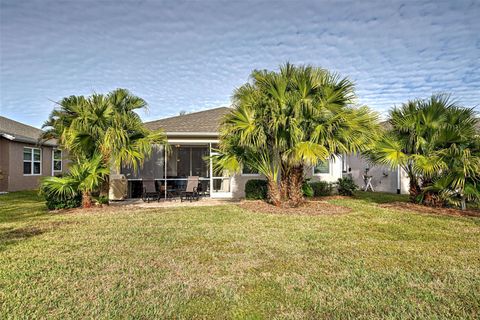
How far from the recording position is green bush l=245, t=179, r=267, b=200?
13477 mm

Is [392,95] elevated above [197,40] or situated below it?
below

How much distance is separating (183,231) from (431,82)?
17348 mm

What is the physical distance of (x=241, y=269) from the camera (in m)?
4.71

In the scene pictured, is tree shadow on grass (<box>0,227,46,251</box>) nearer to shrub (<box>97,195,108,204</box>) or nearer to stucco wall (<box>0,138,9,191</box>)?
shrub (<box>97,195,108,204</box>)

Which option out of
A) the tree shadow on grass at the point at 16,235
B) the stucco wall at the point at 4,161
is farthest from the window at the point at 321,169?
the stucco wall at the point at 4,161

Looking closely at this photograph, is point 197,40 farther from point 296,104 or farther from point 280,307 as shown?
point 280,307

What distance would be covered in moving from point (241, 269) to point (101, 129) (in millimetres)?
8320

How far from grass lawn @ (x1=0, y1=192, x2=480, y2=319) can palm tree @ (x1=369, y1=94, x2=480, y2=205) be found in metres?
2.23

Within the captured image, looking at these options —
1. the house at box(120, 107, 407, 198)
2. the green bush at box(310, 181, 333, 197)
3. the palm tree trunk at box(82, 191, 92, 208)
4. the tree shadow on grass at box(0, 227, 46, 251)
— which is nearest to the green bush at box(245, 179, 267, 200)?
the house at box(120, 107, 407, 198)

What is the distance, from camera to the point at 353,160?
2033 centimetres

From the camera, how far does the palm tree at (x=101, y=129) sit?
10.4 m

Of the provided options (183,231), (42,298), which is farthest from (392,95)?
(42,298)

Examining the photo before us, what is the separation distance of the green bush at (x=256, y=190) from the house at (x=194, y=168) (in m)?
1.17

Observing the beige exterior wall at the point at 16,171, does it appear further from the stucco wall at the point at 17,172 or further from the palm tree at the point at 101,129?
the palm tree at the point at 101,129
